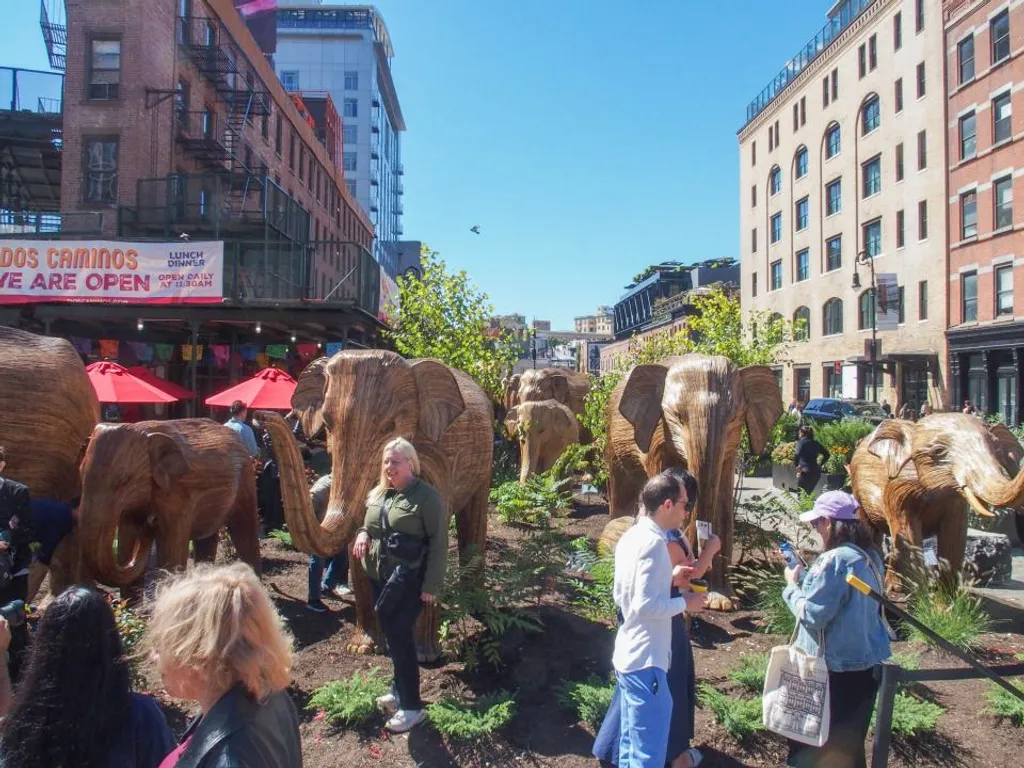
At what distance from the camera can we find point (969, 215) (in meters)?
28.3

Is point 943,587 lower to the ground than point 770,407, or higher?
lower

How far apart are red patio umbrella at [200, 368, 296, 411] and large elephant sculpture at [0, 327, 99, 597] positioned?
480 cm

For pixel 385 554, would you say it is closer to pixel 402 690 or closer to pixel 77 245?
pixel 402 690

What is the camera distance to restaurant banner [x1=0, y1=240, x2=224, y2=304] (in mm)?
15180

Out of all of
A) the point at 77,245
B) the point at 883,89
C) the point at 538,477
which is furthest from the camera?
the point at 883,89

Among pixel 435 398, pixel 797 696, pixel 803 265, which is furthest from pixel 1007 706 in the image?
pixel 803 265

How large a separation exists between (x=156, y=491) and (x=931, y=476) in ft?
20.4

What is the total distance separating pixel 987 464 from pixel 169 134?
72.4 ft

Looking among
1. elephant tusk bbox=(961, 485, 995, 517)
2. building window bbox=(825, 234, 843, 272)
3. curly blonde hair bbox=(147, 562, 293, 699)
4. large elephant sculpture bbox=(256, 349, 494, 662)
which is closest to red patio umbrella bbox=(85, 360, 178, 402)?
large elephant sculpture bbox=(256, 349, 494, 662)

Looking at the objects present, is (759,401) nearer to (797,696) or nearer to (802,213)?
(797,696)

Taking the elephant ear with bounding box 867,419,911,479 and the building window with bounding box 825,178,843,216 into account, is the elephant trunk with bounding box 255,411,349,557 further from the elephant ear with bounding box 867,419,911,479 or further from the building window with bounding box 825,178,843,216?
the building window with bounding box 825,178,843,216

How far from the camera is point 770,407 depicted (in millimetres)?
6988

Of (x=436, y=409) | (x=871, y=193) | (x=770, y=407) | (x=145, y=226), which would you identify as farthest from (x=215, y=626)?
(x=871, y=193)

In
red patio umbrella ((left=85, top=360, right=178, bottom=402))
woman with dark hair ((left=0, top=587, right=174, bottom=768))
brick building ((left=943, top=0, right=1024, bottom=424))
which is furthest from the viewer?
brick building ((left=943, top=0, right=1024, bottom=424))
